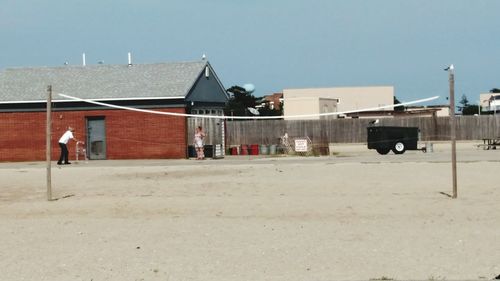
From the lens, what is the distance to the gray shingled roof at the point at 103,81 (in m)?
36.2

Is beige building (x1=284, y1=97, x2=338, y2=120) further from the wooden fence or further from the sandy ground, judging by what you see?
the sandy ground

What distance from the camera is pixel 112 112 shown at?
3566cm

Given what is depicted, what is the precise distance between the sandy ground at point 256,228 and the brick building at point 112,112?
1266cm

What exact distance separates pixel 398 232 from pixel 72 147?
88.7 feet

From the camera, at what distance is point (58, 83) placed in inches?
1513

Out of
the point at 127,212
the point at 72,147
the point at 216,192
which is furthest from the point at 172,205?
the point at 72,147

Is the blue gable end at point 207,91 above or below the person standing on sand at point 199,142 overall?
above

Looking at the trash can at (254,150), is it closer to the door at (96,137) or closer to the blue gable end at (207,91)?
the blue gable end at (207,91)

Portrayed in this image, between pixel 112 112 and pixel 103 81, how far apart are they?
2942mm

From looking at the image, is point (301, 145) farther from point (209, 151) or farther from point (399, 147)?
point (399, 147)

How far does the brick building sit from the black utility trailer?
8.94 meters

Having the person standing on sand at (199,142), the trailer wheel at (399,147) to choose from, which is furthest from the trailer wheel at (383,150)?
the person standing on sand at (199,142)

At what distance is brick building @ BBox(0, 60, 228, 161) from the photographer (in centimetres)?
3538

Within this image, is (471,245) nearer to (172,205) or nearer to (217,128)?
(172,205)
